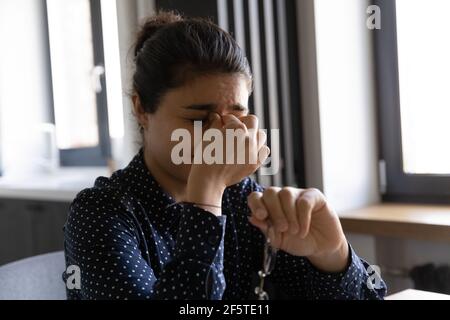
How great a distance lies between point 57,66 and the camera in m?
2.38

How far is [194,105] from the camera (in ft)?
2.79

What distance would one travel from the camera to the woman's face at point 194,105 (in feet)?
2.78

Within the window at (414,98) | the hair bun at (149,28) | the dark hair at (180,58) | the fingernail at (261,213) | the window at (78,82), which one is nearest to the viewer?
the fingernail at (261,213)

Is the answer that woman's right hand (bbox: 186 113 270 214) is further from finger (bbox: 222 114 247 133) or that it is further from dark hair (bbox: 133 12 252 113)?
dark hair (bbox: 133 12 252 113)

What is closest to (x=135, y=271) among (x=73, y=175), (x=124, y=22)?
(x=124, y=22)

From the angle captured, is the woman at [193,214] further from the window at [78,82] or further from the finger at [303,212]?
the window at [78,82]

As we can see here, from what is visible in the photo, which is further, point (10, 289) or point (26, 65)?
point (26, 65)

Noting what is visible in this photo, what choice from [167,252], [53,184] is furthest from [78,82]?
[167,252]

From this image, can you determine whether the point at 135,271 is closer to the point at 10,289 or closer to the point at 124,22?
the point at 10,289

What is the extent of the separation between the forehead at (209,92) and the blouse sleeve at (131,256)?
0.18 m

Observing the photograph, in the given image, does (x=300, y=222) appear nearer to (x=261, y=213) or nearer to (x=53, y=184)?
(x=261, y=213)

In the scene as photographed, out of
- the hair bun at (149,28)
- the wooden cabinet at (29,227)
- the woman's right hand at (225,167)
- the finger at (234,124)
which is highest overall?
the hair bun at (149,28)

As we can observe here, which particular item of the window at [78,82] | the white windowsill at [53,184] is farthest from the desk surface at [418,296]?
the window at [78,82]
